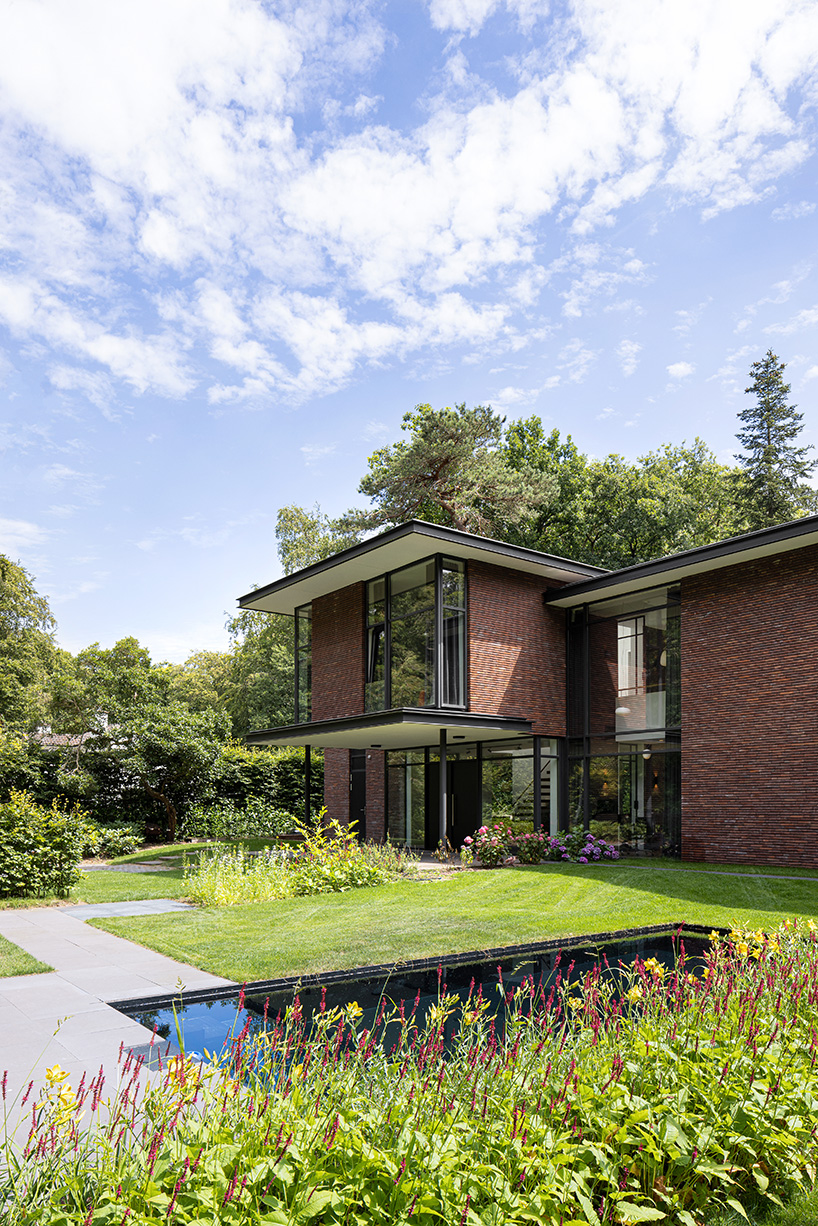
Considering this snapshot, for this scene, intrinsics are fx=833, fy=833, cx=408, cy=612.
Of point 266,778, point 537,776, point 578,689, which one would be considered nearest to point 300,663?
point 266,778

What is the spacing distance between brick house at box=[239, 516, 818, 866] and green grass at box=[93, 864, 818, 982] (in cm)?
229

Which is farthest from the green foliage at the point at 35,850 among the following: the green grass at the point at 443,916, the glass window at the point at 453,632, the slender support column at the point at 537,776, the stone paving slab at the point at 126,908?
the slender support column at the point at 537,776

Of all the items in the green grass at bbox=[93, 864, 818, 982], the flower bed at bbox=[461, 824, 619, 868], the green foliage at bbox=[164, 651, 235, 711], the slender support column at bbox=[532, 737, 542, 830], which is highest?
the green foliage at bbox=[164, 651, 235, 711]

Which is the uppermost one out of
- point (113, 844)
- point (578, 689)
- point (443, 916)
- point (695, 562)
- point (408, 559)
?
point (408, 559)

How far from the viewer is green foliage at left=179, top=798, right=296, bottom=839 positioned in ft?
75.4

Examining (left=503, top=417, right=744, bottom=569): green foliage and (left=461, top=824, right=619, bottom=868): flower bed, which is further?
(left=503, top=417, right=744, bottom=569): green foliage

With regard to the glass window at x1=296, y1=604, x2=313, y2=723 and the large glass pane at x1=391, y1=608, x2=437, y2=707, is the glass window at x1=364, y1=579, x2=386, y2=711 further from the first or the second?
the glass window at x1=296, y1=604, x2=313, y2=723

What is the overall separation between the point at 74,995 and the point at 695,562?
12.4 meters

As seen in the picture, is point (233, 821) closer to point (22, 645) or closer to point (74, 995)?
point (22, 645)

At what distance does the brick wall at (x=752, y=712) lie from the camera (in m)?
13.8

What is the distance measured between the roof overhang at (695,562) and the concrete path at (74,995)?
10.9 m

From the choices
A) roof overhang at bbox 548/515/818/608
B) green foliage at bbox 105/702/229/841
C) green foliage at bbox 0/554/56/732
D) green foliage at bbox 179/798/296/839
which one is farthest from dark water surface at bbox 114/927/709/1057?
green foliage at bbox 0/554/56/732

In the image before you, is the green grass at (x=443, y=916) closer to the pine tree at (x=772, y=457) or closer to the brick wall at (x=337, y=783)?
the brick wall at (x=337, y=783)

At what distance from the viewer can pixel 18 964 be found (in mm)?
6941
